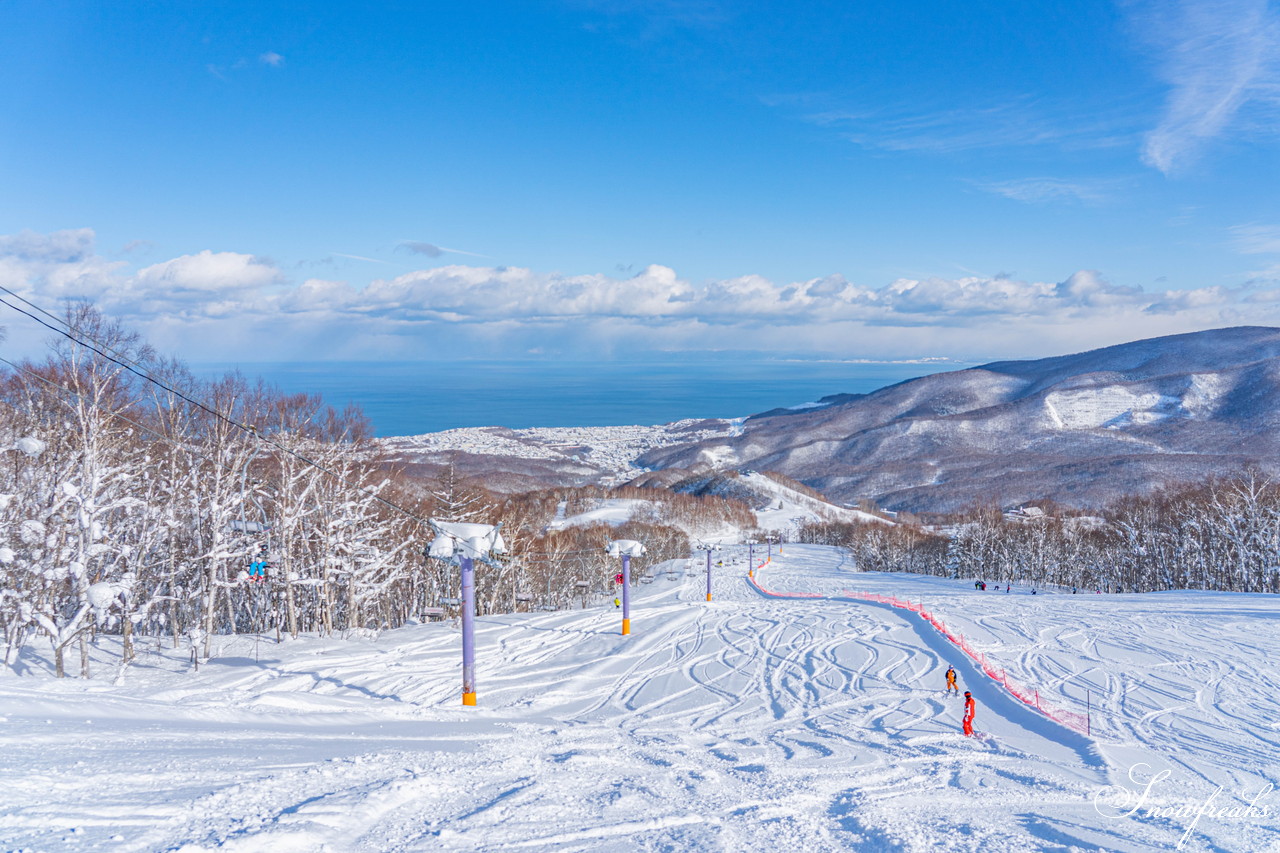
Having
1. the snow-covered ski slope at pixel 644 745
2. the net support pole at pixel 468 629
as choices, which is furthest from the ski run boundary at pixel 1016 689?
the net support pole at pixel 468 629

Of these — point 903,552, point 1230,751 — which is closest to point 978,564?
point 903,552

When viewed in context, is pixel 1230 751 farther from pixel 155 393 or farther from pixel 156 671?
pixel 155 393

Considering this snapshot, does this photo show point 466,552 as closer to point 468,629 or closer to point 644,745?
point 468,629

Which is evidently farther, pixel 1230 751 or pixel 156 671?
pixel 156 671

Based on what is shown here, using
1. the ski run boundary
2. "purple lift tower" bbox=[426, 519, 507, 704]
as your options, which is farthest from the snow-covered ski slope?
"purple lift tower" bbox=[426, 519, 507, 704]

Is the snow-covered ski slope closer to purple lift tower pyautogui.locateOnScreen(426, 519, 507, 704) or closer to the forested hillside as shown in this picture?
purple lift tower pyautogui.locateOnScreen(426, 519, 507, 704)

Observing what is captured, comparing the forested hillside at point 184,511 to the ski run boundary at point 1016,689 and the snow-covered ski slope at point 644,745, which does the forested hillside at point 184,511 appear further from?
the ski run boundary at point 1016,689

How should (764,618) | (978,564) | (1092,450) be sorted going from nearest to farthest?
(764,618) → (978,564) → (1092,450)

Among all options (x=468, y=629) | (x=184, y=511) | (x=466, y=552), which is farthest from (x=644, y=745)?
(x=184, y=511)
